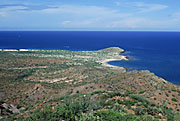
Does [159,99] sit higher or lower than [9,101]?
higher

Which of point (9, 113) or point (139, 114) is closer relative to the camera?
point (139, 114)

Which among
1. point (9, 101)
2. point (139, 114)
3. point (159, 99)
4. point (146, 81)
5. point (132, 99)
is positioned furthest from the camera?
point (146, 81)

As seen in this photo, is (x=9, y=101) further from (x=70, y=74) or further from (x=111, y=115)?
(x=70, y=74)

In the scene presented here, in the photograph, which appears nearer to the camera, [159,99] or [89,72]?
[159,99]

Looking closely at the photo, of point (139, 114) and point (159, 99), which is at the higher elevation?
point (139, 114)

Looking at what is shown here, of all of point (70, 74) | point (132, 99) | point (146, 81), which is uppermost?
point (132, 99)

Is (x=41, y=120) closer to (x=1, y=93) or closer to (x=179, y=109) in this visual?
(x=179, y=109)

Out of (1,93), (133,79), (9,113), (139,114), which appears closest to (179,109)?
(139,114)

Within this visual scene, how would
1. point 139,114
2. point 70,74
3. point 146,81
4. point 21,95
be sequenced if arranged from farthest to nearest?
1. point 70,74
2. point 146,81
3. point 21,95
4. point 139,114

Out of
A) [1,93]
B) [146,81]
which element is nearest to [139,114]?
[146,81]
